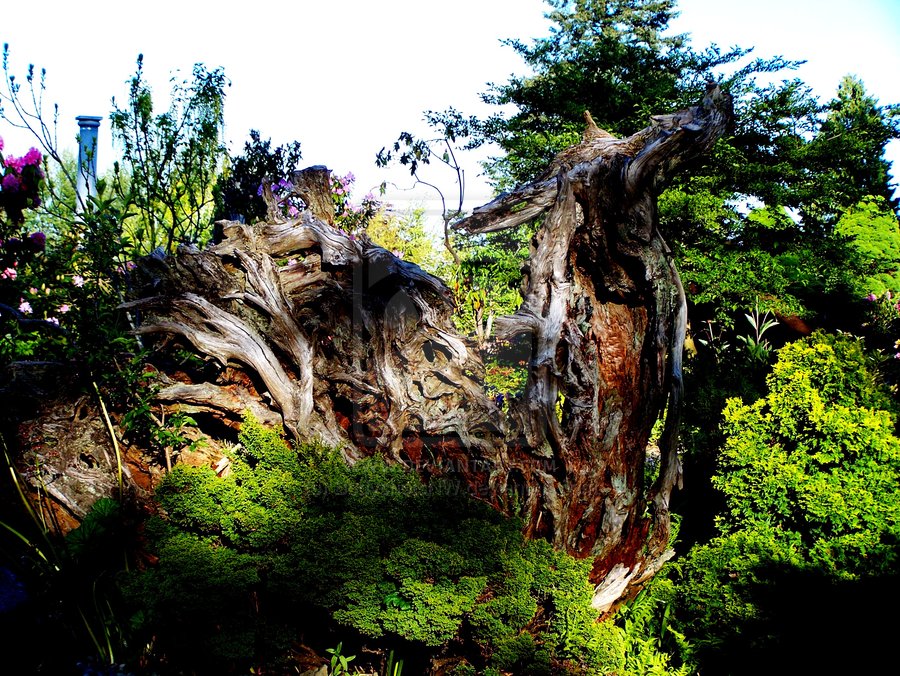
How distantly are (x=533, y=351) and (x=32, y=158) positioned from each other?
3863mm

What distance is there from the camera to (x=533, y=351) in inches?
160

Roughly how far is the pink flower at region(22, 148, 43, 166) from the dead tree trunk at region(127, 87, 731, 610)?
1.19 metres

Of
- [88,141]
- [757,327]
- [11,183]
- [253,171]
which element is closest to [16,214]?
[11,183]

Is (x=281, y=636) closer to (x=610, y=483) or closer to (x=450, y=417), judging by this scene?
(x=450, y=417)

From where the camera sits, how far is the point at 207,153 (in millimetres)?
6219

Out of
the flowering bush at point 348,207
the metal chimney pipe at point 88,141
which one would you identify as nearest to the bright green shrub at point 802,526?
the flowering bush at point 348,207

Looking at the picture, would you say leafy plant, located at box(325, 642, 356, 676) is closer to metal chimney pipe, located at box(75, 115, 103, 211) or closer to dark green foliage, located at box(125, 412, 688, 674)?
dark green foliage, located at box(125, 412, 688, 674)

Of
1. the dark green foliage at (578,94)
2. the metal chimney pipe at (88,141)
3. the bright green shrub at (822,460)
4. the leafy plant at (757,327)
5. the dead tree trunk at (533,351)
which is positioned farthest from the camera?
the dark green foliage at (578,94)

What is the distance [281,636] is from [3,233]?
3661 mm

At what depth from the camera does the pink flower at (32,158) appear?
4895 millimetres

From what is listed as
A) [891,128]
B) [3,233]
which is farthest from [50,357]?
[891,128]

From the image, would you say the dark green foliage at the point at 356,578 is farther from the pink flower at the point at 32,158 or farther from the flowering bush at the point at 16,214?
the pink flower at the point at 32,158

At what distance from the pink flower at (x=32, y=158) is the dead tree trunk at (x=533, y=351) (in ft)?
3.91

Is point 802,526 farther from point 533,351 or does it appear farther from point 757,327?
point 757,327
